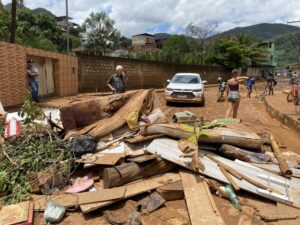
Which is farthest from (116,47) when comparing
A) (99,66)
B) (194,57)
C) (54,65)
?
(54,65)

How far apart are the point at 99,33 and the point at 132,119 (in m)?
46.4

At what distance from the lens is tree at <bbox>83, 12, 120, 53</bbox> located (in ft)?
167

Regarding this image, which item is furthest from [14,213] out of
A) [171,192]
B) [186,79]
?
[186,79]

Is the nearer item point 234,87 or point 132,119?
point 132,119

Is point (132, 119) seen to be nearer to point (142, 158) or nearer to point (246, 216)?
point (142, 158)

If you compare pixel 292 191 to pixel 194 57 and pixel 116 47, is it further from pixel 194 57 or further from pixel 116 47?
pixel 116 47

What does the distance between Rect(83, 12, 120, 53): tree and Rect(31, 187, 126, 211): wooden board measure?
48.0 meters

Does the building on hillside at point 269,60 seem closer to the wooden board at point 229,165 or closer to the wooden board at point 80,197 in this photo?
the wooden board at point 229,165

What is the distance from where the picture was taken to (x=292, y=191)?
16.3 feet

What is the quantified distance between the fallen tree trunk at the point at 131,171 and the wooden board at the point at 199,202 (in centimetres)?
34

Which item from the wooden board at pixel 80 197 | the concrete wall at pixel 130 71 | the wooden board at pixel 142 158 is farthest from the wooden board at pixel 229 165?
the concrete wall at pixel 130 71

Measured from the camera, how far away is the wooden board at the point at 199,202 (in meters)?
4.03

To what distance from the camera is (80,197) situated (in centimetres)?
465

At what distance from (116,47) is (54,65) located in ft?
123
